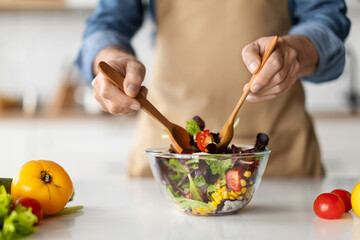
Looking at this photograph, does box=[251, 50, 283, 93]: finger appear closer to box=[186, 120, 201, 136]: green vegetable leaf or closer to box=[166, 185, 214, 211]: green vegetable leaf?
box=[186, 120, 201, 136]: green vegetable leaf

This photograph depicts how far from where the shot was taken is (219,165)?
72 centimetres

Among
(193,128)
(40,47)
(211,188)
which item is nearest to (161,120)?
(193,128)

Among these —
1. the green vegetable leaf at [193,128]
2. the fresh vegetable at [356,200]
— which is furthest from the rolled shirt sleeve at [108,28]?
the fresh vegetable at [356,200]

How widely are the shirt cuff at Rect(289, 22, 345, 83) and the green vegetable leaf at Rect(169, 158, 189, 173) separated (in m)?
0.55

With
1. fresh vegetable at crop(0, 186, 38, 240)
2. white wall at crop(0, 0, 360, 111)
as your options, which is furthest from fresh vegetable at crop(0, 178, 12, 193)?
white wall at crop(0, 0, 360, 111)

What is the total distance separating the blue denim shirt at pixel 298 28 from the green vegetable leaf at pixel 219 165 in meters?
0.52

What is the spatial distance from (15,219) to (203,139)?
317mm

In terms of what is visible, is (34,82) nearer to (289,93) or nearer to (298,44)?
(289,93)

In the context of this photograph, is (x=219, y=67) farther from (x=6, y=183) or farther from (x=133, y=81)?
(x=6, y=183)

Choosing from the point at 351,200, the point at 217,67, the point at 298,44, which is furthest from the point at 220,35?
the point at 351,200

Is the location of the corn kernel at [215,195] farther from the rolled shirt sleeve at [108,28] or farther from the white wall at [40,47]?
the white wall at [40,47]

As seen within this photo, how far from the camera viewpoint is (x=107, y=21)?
1420 millimetres

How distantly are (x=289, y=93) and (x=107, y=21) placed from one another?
60 centimetres

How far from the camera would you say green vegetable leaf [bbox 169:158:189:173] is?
0.74 m
